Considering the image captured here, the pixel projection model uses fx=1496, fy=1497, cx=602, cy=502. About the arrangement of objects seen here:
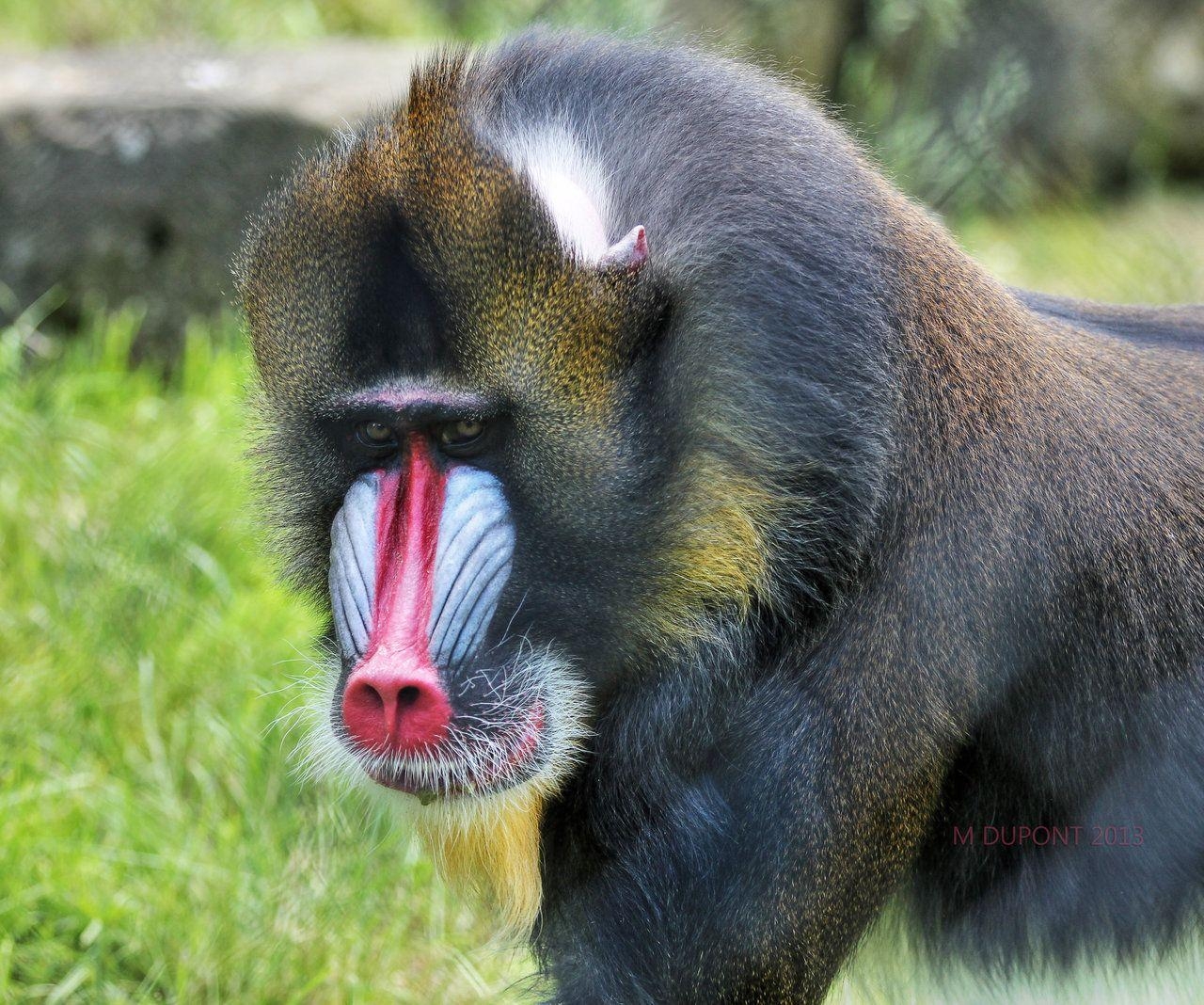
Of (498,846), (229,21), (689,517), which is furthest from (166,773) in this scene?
(229,21)

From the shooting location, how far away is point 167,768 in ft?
13.1

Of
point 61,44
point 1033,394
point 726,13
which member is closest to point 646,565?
point 1033,394

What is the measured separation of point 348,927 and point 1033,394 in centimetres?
204

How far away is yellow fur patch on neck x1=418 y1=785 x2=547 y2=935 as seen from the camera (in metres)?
2.52

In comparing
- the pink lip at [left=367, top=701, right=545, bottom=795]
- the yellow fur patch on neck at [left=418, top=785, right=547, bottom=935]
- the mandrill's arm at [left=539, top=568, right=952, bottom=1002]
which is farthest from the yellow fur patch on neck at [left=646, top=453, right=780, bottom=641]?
the yellow fur patch on neck at [left=418, top=785, right=547, bottom=935]

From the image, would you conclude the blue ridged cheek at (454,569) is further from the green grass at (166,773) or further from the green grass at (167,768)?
the green grass at (167,768)

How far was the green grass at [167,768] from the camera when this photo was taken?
336 cm

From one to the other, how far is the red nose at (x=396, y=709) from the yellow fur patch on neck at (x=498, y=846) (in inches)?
7.5

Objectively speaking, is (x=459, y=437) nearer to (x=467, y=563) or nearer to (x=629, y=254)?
(x=467, y=563)

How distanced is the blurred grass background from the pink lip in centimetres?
74

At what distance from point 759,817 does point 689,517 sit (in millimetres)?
514

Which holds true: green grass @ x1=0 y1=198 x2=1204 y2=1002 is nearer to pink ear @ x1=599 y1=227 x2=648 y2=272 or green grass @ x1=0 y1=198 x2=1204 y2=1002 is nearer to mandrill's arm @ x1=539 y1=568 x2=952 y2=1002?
mandrill's arm @ x1=539 y1=568 x2=952 y2=1002

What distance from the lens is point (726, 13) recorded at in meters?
5.69

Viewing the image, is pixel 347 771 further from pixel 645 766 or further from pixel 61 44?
pixel 61 44
